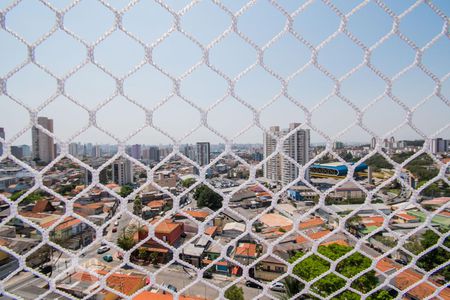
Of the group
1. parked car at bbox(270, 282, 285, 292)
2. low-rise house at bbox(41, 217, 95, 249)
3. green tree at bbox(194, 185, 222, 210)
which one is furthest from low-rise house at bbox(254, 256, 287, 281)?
green tree at bbox(194, 185, 222, 210)

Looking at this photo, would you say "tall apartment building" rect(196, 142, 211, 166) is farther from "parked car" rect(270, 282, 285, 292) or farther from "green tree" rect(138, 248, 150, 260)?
"green tree" rect(138, 248, 150, 260)

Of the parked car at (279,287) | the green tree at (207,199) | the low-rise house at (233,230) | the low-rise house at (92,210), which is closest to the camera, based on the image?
the parked car at (279,287)

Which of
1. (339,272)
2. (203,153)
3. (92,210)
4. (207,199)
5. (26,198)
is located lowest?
(207,199)

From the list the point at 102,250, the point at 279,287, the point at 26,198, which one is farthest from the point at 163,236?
the point at 26,198

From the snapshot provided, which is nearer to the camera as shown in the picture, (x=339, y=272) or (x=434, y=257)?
(x=339, y=272)

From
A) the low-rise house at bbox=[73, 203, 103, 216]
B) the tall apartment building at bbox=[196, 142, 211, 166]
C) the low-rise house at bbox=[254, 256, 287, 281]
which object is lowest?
the low-rise house at bbox=[254, 256, 287, 281]

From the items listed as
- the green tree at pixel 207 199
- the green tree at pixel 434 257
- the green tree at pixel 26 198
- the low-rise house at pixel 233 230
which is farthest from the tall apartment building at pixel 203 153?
the green tree at pixel 207 199

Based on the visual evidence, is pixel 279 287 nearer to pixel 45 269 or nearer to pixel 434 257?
pixel 434 257

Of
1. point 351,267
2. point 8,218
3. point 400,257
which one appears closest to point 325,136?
point 8,218

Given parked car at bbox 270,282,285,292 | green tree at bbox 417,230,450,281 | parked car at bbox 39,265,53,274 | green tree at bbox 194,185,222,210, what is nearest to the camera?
parked car at bbox 39,265,53,274

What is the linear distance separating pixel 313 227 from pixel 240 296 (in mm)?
3598

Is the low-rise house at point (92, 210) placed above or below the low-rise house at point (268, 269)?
above

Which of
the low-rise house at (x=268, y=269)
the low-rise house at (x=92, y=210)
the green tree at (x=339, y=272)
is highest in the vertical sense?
the green tree at (x=339, y=272)

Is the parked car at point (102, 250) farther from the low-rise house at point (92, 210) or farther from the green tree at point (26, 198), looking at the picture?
the green tree at point (26, 198)
